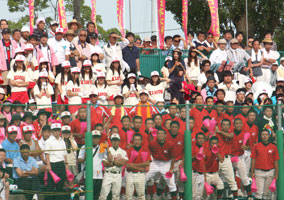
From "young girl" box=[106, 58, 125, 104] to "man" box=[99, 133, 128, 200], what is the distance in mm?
4850

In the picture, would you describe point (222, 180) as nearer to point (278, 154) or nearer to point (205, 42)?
point (278, 154)

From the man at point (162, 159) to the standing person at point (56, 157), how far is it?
4.88 feet

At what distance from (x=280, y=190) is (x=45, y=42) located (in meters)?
7.34

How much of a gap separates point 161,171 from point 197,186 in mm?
724

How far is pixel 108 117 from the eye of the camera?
10.7 m

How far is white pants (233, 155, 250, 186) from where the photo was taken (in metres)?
11.6

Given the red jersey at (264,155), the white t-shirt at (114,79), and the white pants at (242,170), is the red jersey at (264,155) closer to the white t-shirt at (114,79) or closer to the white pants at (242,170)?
the white pants at (242,170)

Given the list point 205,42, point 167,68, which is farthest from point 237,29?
point 167,68

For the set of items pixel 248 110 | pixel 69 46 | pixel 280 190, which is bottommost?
pixel 280 190

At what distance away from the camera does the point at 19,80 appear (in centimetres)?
1477

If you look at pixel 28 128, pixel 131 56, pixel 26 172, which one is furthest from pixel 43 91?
pixel 26 172

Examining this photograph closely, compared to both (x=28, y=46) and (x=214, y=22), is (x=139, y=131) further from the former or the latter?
(x=214, y=22)

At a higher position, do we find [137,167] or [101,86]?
[101,86]

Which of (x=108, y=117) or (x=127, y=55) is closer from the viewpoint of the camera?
(x=108, y=117)
